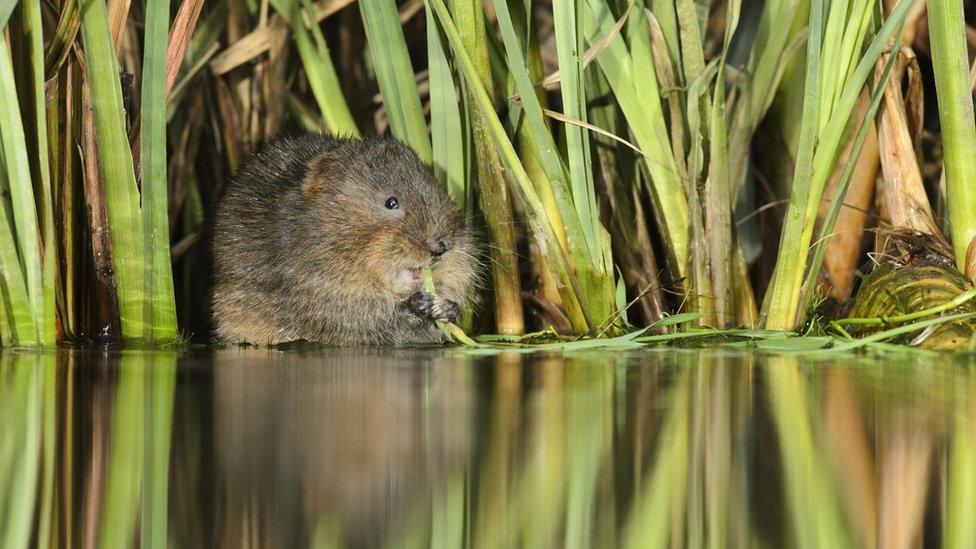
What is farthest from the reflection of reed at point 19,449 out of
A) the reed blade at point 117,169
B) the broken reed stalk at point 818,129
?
the broken reed stalk at point 818,129

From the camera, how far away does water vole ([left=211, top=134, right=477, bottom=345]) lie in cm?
418

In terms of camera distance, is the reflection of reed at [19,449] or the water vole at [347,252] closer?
the reflection of reed at [19,449]

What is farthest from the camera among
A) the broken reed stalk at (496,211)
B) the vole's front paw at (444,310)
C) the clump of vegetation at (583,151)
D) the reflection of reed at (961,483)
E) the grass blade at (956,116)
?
the vole's front paw at (444,310)

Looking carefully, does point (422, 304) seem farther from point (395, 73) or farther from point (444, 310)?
point (395, 73)

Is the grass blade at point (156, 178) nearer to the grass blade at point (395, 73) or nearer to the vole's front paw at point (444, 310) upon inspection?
the grass blade at point (395, 73)

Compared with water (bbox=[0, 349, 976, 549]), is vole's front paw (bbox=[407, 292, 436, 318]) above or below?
above

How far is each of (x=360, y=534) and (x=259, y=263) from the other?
2921 mm

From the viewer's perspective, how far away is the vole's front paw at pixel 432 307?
420 centimetres

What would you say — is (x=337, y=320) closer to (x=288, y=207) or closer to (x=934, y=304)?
(x=288, y=207)

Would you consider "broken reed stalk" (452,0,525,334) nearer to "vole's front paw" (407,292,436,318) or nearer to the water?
"vole's front paw" (407,292,436,318)

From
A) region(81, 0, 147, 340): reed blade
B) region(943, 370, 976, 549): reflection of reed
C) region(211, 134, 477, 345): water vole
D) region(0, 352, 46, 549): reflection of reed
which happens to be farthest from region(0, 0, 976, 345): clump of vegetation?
region(943, 370, 976, 549): reflection of reed

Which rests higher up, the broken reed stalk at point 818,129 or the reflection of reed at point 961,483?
the broken reed stalk at point 818,129

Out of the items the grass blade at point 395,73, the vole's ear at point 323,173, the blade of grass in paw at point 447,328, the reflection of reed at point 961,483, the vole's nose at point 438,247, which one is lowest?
the reflection of reed at point 961,483

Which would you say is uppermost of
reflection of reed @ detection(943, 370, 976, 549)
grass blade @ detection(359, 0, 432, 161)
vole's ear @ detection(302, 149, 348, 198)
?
grass blade @ detection(359, 0, 432, 161)
